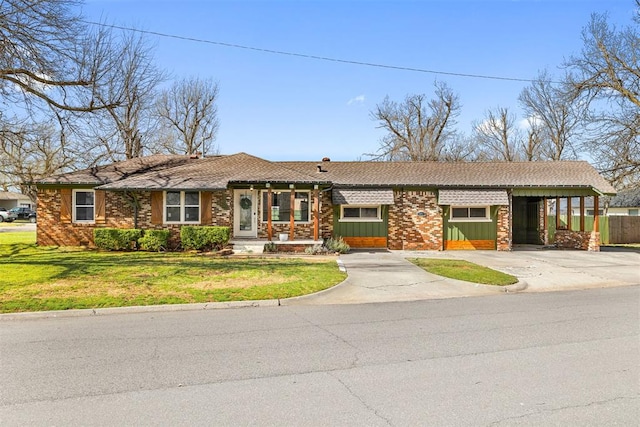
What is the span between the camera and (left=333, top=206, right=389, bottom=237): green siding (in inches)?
769

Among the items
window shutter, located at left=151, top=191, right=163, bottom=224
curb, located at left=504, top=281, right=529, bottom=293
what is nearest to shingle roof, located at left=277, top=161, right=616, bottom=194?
window shutter, located at left=151, top=191, right=163, bottom=224

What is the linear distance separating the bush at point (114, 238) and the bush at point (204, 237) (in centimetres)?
202

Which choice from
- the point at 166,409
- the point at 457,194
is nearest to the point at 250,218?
the point at 457,194

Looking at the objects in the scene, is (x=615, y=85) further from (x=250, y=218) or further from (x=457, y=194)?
(x=250, y=218)

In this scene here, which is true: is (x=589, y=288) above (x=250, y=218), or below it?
below

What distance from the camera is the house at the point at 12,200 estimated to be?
58594 millimetres

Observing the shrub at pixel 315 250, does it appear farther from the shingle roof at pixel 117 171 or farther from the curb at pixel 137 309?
the shingle roof at pixel 117 171

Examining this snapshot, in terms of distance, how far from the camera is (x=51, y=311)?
7676 mm

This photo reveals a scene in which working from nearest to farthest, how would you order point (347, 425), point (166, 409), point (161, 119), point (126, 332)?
point (347, 425) < point (166, 409) < point (126, 332) < point (161, 119)

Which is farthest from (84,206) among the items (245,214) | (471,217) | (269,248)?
(471,217)

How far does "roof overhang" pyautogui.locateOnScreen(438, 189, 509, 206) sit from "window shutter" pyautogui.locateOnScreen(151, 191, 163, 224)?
12501 mm

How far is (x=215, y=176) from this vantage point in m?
18.4

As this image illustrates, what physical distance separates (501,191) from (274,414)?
18.4m

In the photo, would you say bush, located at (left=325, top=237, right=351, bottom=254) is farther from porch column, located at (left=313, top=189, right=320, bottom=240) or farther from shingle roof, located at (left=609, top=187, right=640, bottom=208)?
shingle roof, located at (left=609, top=187, right=640, bottom=208)
